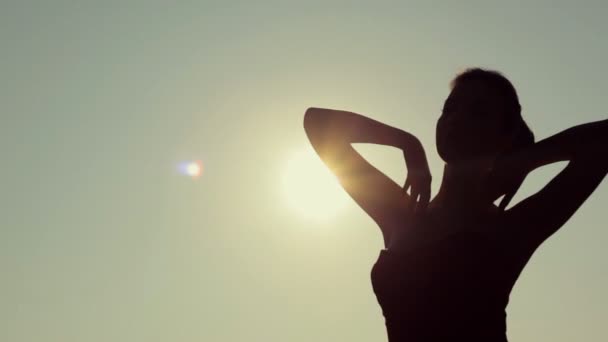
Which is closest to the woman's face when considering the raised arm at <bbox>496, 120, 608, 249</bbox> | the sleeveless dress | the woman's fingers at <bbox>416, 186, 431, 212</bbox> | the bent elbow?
the woman's fingers at <bbox>416, 186, 431, 212</bbox>

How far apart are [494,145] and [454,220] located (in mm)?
672

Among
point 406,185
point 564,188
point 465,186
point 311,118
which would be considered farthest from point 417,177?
point 311,118

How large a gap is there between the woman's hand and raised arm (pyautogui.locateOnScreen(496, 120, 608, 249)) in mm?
649

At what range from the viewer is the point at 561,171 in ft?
18.8

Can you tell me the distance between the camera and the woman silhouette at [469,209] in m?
5.55

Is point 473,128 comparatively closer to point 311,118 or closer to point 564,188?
point 564,188

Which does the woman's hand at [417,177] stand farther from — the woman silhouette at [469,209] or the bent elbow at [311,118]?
the bent elbow at [311,118]

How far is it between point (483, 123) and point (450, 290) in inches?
53.9

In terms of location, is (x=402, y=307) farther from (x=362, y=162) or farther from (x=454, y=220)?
(x=362, y=162)

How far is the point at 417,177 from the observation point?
20.1ft

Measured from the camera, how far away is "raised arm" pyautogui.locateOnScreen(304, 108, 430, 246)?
6406 millimetres

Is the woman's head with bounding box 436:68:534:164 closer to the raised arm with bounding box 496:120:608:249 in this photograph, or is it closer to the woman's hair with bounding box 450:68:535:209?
the woman's hair with bounding box 450:68:535:209

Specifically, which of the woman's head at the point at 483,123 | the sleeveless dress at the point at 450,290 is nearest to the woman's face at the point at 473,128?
the woman's head at the point at 483,123

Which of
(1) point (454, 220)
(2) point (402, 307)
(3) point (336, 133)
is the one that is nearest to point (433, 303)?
(2) point (402, 307)
